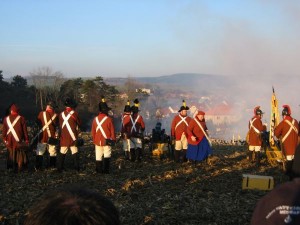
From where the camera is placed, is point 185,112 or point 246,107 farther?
point 246,107

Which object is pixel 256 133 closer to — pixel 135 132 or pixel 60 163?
pixel 135 132

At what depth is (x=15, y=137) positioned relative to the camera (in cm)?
1110

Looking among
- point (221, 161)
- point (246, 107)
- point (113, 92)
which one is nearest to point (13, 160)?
point (221, 161)

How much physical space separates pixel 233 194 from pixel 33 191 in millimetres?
4059

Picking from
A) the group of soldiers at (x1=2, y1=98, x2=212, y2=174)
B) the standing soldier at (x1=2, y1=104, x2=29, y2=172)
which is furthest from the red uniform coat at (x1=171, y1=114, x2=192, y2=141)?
the standing soldier at (x1=2, y1=104, x2=29, y2=172)

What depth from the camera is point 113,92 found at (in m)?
49.0

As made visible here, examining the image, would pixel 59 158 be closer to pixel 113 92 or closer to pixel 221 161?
pixel 221 161

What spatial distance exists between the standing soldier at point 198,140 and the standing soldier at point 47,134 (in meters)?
4.00

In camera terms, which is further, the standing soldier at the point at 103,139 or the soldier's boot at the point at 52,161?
the soldier's boot at the point at 52,161

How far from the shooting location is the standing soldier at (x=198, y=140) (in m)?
13.0

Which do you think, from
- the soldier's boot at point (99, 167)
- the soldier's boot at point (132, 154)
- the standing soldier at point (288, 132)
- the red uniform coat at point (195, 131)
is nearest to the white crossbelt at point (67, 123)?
the soldier's boot at point (99, 167)

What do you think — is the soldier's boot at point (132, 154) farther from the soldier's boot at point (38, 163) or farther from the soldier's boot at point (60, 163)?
the soldier's boot at point (38, 163)

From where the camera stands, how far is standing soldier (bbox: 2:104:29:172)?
11.1 meters

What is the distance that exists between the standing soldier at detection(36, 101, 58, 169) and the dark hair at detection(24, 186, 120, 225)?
31.5 ft
